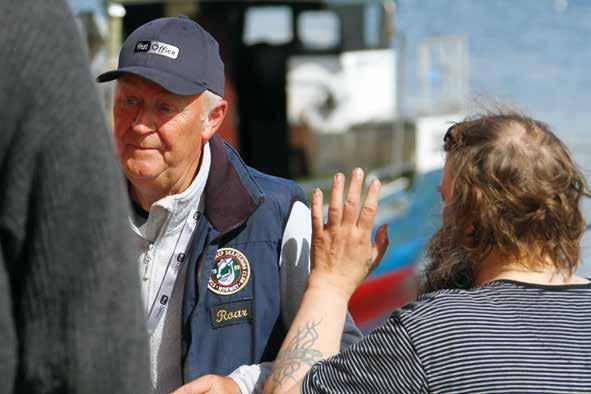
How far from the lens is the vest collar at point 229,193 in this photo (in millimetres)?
2203

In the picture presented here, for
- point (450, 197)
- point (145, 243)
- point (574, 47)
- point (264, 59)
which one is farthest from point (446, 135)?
point (574, 47)

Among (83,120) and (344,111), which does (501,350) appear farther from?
(344,111)

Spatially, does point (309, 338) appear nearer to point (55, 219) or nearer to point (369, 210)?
point (369, 210)

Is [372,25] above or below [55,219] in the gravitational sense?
above

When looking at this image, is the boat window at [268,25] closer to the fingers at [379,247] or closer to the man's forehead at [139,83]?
the man's forehead at [139,83]

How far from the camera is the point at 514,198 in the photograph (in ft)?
6.22

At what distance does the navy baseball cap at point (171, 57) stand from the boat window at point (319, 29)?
7132 millimetres

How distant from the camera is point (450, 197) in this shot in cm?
201

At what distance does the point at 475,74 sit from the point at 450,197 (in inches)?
665

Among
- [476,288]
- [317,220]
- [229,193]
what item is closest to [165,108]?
[229,193]

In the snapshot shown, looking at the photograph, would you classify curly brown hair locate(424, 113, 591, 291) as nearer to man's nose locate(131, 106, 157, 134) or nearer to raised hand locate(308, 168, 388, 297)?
raised hand locate(308, 168, 388, 297)

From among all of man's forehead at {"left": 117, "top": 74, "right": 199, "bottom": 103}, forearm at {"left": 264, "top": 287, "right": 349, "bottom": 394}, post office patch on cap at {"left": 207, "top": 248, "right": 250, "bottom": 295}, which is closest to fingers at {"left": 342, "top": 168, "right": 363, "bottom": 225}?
forearm at {"left": 264, "top": 287, "right": 349, "bottom": 394}

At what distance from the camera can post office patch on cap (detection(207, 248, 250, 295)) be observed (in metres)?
2.16

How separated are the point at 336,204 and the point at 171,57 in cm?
52
